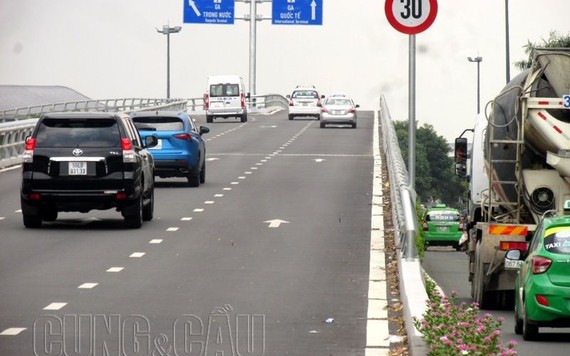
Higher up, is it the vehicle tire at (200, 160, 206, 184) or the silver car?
the silver car

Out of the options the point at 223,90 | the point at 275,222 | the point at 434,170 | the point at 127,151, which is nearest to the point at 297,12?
the point at 223,90

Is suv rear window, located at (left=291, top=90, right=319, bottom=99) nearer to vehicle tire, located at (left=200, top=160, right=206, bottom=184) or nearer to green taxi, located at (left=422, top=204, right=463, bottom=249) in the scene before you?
green taxi, located at (left=422, top=204, right=463, bottom=249)

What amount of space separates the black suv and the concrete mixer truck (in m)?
6.23

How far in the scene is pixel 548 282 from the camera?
623 inches

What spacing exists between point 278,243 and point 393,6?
7173 millimetres

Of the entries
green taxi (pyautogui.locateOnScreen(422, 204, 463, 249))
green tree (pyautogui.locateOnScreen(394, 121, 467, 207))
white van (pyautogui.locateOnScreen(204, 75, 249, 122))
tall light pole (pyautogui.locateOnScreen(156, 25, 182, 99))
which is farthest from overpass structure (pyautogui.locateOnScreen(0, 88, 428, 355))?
green tree (pyautogui.locateOnScreen(394, 121, 467, 207))

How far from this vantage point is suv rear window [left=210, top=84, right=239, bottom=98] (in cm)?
8150

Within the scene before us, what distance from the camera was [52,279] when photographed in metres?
18.3

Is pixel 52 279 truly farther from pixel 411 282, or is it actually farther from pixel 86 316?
pixel 411 282

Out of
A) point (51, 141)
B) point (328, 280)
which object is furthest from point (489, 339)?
point (51, 141)

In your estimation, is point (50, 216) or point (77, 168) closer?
point (77, 168)

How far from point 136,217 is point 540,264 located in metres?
10.7

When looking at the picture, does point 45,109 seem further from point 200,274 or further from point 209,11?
point 200,274

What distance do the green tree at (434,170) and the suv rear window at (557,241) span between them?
512ft
